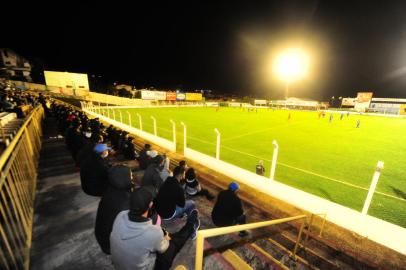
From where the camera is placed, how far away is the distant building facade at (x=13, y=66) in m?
48.8

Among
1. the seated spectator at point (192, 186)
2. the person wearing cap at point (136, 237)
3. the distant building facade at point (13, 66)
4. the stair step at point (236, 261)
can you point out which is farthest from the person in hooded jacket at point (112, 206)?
the distant building facade at point (13, 66)

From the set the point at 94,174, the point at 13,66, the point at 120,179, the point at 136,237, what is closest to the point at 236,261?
the point at 136,237

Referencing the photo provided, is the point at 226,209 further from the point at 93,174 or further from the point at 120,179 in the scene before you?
the point at 93,174

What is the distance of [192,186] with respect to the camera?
5.62m

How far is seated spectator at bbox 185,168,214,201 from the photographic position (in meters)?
5.50

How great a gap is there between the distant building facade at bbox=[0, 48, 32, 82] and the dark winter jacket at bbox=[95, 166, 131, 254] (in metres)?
64.3

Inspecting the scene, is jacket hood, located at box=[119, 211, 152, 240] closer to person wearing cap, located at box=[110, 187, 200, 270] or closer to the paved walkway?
person wearing cap, located at box=[110, 187, 200, 270]

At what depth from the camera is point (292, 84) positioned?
130 m

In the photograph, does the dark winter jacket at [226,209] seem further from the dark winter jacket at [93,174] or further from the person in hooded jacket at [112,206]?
the dark winter jacket at [93,174]

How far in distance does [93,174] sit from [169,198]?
72.1 inches

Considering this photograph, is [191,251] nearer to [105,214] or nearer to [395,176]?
[105,214]

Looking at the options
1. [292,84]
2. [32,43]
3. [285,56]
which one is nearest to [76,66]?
[32,43]

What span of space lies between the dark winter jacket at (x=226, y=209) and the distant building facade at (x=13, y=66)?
64761mm

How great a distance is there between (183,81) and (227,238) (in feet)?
386
